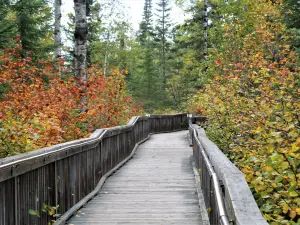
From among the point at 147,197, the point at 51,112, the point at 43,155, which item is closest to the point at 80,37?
the point at 51,112

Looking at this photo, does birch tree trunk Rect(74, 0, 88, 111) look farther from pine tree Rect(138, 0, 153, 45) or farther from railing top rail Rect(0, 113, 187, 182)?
pine tree Rect(138, 0, 153, 45)

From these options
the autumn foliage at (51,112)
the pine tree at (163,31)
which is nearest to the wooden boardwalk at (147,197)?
the autumn foliage at (51,112)

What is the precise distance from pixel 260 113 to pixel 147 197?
2.76 meters

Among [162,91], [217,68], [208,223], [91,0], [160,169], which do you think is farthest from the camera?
[162,91]

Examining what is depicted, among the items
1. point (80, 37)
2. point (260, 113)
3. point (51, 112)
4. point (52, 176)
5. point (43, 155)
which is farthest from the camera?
point (80, 37)

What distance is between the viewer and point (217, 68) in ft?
59.7

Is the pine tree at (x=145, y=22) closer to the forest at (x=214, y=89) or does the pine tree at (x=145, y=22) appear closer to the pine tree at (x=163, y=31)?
the pine tree at (x=163, y=31)

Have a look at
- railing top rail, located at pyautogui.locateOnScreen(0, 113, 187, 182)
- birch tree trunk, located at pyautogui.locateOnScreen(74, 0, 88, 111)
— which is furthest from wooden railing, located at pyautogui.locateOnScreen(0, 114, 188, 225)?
birch tree trunk, located at pyautogui.locateOnScreen(74, 0, 88, 111)

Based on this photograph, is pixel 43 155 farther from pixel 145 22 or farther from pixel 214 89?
pixel 145 22

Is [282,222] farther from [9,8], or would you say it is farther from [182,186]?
[9,8]

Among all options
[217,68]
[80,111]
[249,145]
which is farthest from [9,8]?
[249,145]

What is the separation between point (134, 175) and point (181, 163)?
91.1 inches

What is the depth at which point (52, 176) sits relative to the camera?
5.20 meters

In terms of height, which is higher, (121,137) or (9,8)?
(9,8)
